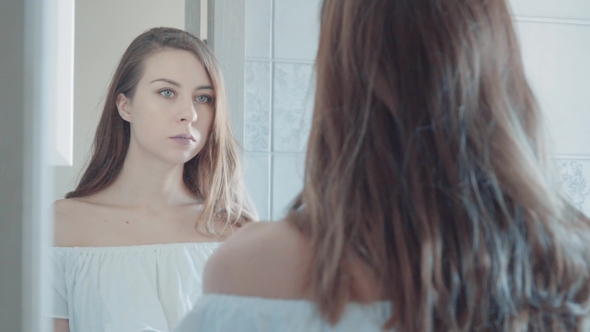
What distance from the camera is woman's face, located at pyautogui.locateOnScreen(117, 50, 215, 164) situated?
0.88m

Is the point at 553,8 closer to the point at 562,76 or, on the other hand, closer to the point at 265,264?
the point at 562,76

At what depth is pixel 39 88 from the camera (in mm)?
186

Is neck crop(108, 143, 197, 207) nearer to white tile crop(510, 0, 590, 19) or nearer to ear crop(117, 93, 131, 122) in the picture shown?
ear crop(117, 93, 131, 122)

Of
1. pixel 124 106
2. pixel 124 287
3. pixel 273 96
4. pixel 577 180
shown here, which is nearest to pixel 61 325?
pixel 124 287

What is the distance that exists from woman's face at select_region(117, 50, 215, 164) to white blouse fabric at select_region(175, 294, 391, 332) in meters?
0.53

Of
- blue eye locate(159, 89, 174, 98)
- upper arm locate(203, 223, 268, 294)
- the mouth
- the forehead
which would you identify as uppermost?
the forehead

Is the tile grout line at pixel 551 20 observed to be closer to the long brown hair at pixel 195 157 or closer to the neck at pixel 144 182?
the long brown hair at pixel 195 157

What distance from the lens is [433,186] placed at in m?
0.35

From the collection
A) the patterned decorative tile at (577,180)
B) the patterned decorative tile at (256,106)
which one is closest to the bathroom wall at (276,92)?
the patterned decorative tile at (256,106)

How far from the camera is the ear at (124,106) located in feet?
3.03

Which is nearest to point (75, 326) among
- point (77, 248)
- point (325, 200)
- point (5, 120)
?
point (77, 248)

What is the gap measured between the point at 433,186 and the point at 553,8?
81cm

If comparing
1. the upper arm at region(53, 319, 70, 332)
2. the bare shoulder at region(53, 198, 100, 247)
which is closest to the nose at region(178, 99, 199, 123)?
the bare shoulder at region(53, 198, 100, 247)

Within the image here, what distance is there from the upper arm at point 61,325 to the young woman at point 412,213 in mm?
526
